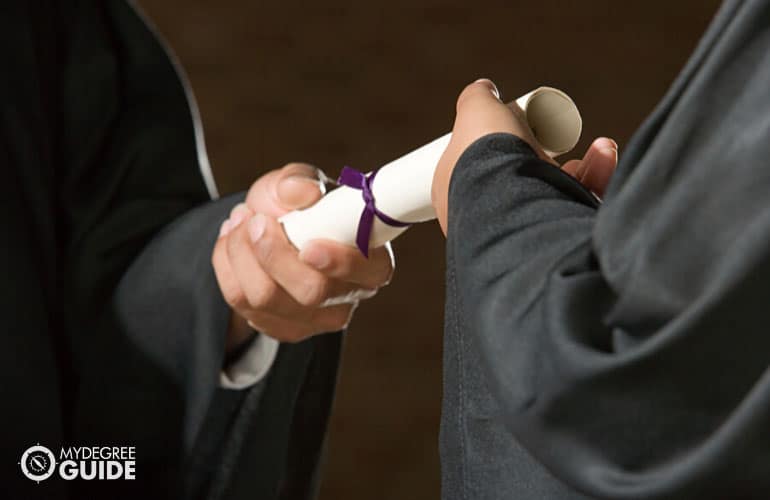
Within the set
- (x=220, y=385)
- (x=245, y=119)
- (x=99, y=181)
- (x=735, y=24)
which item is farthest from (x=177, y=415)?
(x=245, y=119)

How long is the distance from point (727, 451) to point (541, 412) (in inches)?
2.6

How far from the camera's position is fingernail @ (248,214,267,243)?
0.79 m

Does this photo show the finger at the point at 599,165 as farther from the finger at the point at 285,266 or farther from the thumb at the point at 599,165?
the finger at the point at 285,266

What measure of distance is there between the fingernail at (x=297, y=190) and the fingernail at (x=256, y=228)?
0.02 m

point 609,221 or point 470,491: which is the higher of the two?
point 609,221

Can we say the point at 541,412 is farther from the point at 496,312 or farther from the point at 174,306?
the point at 174,306

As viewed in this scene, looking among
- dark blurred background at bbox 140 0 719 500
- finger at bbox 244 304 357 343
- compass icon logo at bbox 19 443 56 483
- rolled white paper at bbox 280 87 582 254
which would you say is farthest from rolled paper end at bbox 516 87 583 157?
dark blurred background at bbox 140 0 719 500

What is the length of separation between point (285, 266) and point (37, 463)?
0.83 ft

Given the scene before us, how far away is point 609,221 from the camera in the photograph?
399mm

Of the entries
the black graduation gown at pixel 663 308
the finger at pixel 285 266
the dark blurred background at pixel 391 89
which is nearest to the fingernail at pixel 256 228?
the finger at pixel 285 266

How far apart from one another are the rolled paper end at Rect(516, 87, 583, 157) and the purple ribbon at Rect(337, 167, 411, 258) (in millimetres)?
138

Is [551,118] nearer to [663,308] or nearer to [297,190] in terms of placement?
[663,308]

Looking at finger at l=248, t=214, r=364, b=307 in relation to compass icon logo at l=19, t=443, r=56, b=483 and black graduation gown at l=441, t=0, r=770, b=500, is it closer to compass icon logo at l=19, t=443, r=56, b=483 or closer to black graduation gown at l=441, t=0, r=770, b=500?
compass icon logo at l=19, t=443, r=56, b=483

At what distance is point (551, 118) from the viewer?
1.78ft
